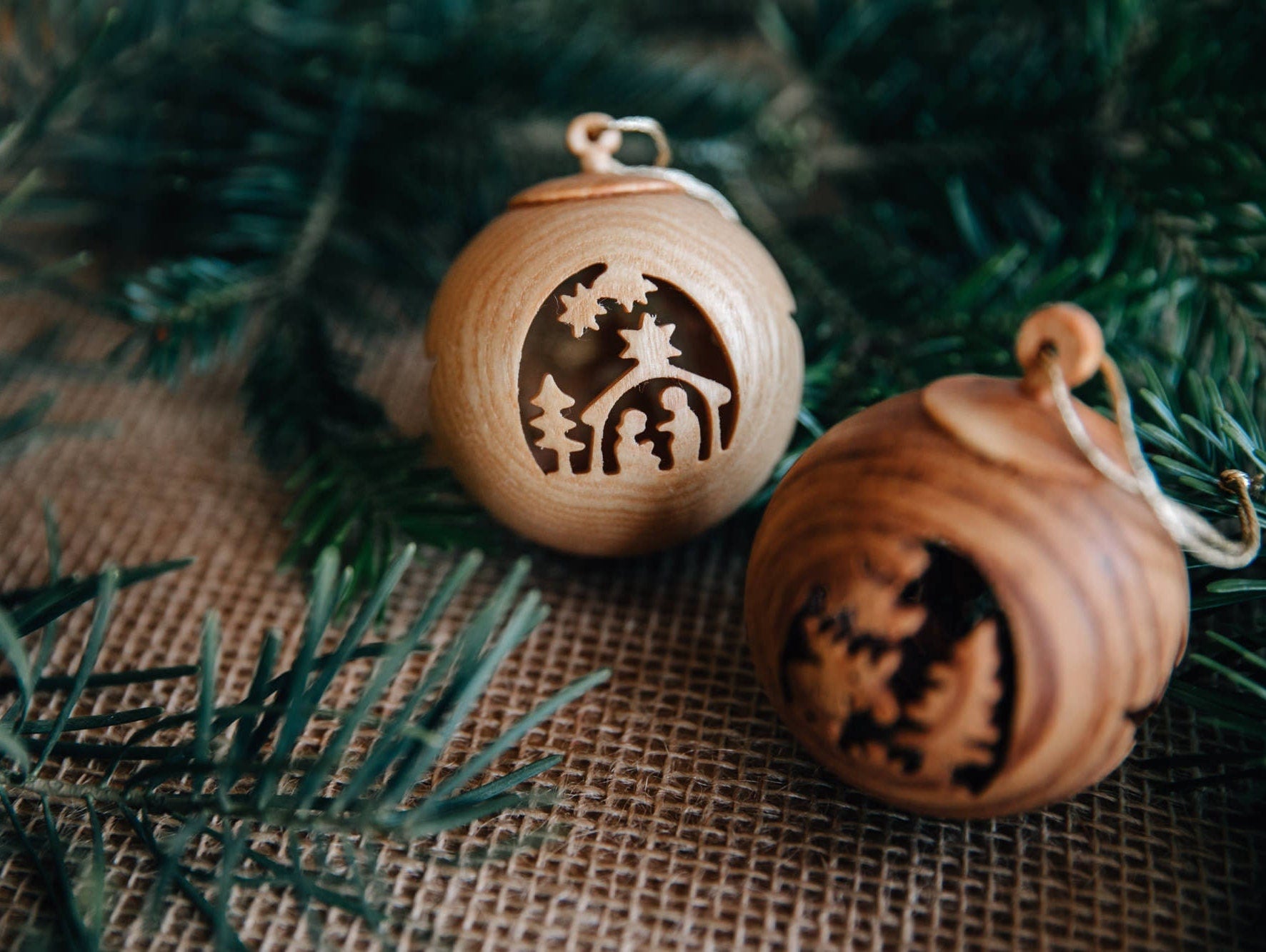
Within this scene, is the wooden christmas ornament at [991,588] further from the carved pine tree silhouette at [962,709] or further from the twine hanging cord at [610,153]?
the twine hanging cord at [610,153]

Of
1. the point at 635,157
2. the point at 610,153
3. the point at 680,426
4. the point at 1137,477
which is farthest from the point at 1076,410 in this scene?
the point at 635,157

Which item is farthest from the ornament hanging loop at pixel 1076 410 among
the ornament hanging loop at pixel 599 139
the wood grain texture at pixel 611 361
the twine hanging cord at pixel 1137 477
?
the ornament hanging loop at pixel 599 139

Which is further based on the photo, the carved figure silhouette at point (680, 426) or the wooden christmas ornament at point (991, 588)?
the carved figure silhouette at point (680, 426)

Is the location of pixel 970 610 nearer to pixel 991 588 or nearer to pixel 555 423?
pixel 991 588

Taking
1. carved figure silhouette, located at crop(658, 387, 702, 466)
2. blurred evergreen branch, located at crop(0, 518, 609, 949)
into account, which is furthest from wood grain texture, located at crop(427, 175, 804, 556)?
blurred evergreen branch, located at crop(0, 518, 609, 949)

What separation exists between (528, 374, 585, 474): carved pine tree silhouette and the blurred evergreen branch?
11 centimetres

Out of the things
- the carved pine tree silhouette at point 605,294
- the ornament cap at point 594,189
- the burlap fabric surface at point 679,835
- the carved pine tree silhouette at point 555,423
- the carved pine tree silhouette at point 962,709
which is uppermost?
the ornament cap at point 594,189

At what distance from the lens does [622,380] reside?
47 centimetres

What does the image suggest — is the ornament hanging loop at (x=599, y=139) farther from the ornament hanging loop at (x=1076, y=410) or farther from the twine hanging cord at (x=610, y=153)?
the ornament hanging loop at (x=1076, y=410)

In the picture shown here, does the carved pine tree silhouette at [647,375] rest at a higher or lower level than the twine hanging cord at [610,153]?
lower

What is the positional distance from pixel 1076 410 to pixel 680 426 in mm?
177

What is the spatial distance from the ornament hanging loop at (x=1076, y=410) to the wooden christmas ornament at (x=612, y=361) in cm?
14

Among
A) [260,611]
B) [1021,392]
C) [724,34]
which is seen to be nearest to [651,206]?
[1021,392]

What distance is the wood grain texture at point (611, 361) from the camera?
47 cm
